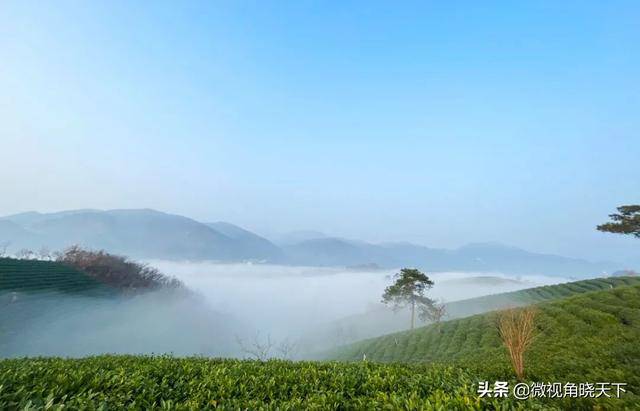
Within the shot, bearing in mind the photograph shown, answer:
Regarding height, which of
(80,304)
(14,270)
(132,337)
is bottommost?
(132,337)

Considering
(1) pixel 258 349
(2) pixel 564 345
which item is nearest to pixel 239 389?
(2) pixel 564 345

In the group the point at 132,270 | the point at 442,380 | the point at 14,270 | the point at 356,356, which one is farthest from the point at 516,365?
the point at 132,270

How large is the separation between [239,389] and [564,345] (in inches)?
746

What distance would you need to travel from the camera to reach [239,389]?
7.28 m

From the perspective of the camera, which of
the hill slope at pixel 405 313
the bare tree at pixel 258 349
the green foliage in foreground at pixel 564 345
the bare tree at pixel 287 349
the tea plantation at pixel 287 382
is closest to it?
the tea plantation at pixel 287 382

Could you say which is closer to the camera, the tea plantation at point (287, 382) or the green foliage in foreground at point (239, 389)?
the green foliage in foreground at point (239, 389)

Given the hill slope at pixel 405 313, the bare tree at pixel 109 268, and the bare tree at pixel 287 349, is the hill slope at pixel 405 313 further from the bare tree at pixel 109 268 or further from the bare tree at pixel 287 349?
the bare tree at pixel 109 268

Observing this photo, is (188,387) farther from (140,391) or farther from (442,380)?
(442,380)

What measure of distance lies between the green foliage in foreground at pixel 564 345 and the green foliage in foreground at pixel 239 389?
357 centimetres

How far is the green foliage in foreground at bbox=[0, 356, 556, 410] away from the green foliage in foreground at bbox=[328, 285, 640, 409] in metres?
3.57

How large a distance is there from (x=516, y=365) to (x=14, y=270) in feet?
195

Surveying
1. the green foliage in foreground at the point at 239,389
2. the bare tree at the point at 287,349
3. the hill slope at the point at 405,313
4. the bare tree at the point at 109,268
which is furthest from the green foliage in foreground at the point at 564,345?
the bare tree at the point at 109,268

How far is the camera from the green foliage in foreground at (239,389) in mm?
5918

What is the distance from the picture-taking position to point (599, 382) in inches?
348
